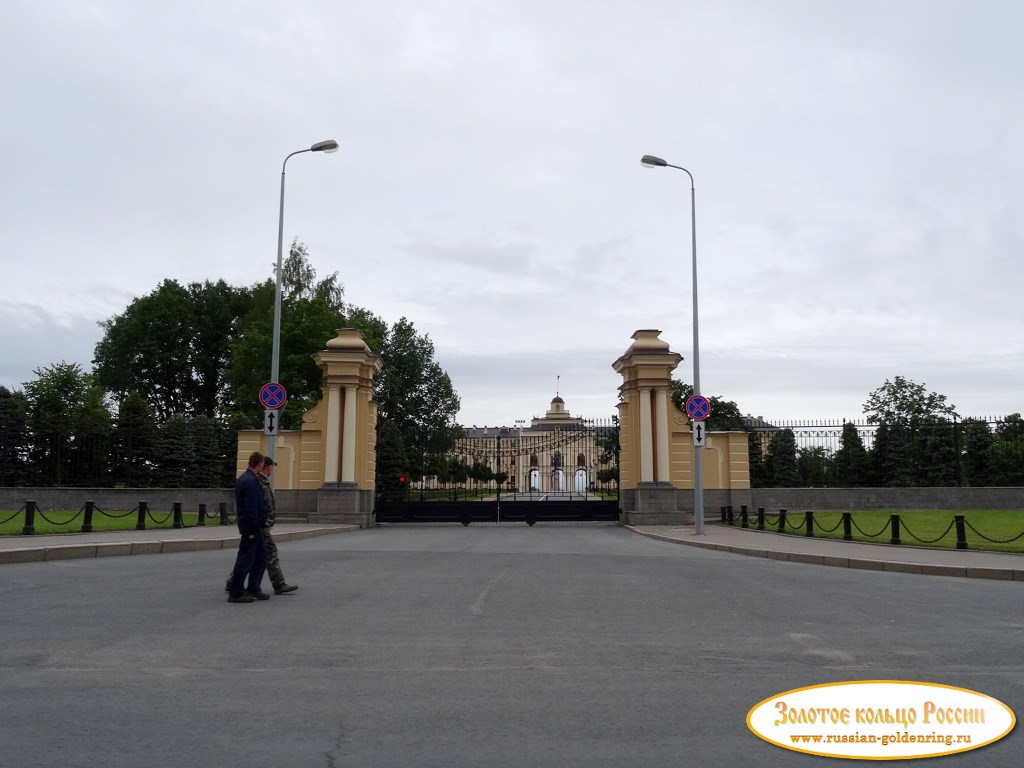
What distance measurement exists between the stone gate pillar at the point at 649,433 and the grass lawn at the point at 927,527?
10.1ft

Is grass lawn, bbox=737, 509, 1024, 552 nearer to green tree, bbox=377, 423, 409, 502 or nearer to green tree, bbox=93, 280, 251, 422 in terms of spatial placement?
green tree, bbox=377, 423, 409, 502

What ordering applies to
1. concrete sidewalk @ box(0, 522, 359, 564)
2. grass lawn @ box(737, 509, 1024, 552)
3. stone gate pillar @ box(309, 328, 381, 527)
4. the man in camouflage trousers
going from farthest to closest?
1. stone gate pillar @ box(309, 328, 381, 527)
2. grass lawn @ box(737, 509, 1024, 552)
3. concrete sidewalk @ box(0, 522, 359, 564)
4. the man in camouflage trousers

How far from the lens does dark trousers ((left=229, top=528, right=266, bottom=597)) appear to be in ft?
31.2

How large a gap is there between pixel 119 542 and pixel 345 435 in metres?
11.9

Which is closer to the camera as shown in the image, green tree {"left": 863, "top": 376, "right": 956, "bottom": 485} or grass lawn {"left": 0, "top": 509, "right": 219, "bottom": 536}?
grass lawn {"left": 0, "top": 509, "right": 219, "bottom": 536}

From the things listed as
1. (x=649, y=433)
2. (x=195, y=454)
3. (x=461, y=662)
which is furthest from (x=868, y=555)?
(x=195, y=454)

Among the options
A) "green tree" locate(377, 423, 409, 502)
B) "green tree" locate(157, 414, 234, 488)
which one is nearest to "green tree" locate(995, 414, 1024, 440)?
"green tree" locate(377, 423, 409, 502)

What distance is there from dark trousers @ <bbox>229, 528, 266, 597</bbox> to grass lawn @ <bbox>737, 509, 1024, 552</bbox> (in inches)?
502

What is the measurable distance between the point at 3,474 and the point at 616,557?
23.1 meters

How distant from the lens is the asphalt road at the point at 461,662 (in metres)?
4.42

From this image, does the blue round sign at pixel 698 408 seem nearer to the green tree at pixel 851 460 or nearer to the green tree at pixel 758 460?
the green tree at pixel 851 460

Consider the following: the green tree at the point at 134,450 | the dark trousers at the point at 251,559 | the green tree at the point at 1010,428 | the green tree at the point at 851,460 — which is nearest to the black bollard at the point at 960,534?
the green tree at the point at 851,460

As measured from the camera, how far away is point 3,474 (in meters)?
28.1

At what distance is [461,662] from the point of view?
633 centimetres
